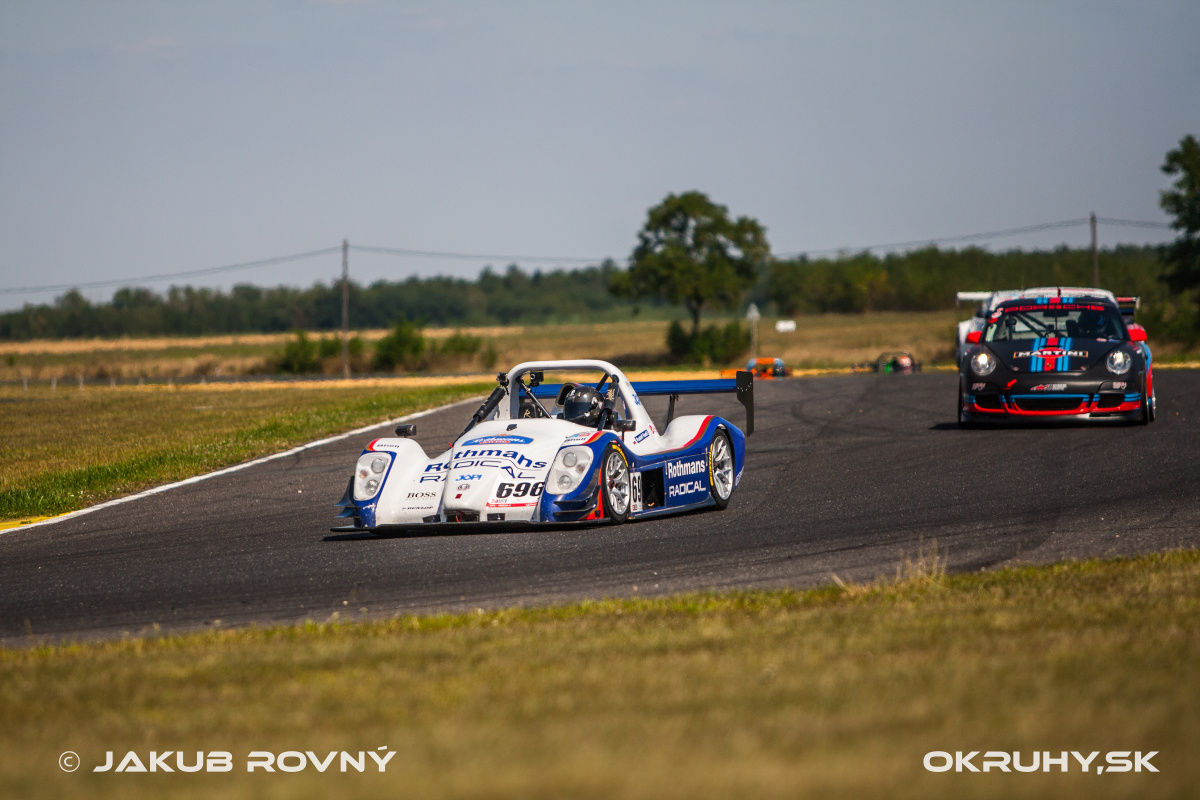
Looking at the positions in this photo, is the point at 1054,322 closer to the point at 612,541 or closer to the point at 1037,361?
the point at 1037,361

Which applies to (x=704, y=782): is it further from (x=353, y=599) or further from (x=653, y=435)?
(x=653, y=435)

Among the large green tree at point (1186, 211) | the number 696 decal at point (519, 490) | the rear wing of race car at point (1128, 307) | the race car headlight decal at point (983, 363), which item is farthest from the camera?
the large green tree at point (1186, 211)

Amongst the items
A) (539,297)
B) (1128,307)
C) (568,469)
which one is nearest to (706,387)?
(568,469)

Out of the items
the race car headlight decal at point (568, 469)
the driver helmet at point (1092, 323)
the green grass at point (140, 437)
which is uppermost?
the driver helmet at point (1092, 323)

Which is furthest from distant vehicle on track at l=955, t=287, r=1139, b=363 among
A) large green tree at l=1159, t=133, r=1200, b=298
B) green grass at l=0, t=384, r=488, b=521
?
large green tree at l=1159, t=133, r=1200, b=298

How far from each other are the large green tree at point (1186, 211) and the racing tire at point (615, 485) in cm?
6047

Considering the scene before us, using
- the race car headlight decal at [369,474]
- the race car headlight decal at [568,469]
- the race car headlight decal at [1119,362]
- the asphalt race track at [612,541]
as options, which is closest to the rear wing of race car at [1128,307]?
the race car headlight decal at [1119,362]

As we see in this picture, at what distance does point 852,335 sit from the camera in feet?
301

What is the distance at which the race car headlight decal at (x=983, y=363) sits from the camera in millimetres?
18266

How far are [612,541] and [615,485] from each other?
0.96 m

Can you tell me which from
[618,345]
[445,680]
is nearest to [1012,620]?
[445,680]

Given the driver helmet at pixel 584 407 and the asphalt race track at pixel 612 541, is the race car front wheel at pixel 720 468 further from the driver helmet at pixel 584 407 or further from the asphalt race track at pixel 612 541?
the driver helmet at pixel 584 407

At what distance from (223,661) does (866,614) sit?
2.93 metres

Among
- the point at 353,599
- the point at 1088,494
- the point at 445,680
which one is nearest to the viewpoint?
the point at 445,680
